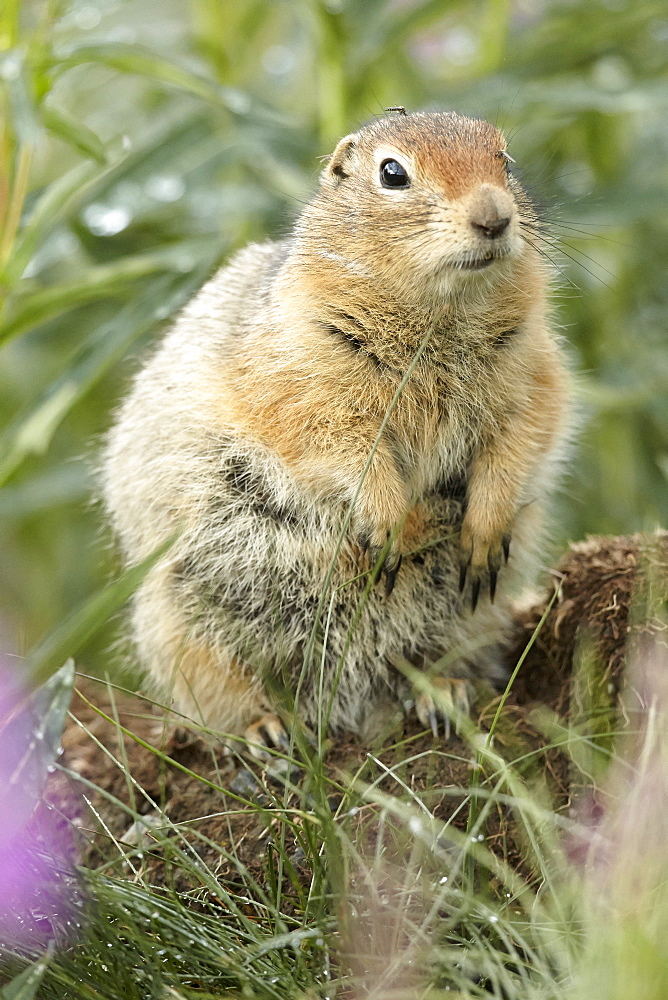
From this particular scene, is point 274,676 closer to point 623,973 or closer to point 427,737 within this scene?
point 427,737

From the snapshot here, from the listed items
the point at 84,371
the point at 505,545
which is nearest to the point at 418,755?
the point at 505,545

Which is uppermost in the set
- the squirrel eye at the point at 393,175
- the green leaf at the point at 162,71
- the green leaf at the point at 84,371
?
the green leaf at the point at 162,71

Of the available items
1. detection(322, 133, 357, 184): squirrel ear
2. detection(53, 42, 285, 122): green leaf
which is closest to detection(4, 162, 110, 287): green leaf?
detection(53, 42, 285, 122): green leaf

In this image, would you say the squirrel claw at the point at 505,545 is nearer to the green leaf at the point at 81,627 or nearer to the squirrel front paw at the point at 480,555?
the squirrel front paw at the point at 480,555

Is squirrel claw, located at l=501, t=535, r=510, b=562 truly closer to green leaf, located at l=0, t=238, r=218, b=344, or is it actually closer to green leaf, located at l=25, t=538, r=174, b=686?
green leaf, located at l=25, t=538, r=174, b=686

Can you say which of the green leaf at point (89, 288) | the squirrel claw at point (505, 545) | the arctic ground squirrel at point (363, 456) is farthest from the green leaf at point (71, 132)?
the squirrel claw at point (505, 545)

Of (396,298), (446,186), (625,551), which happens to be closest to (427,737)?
(625,551)
